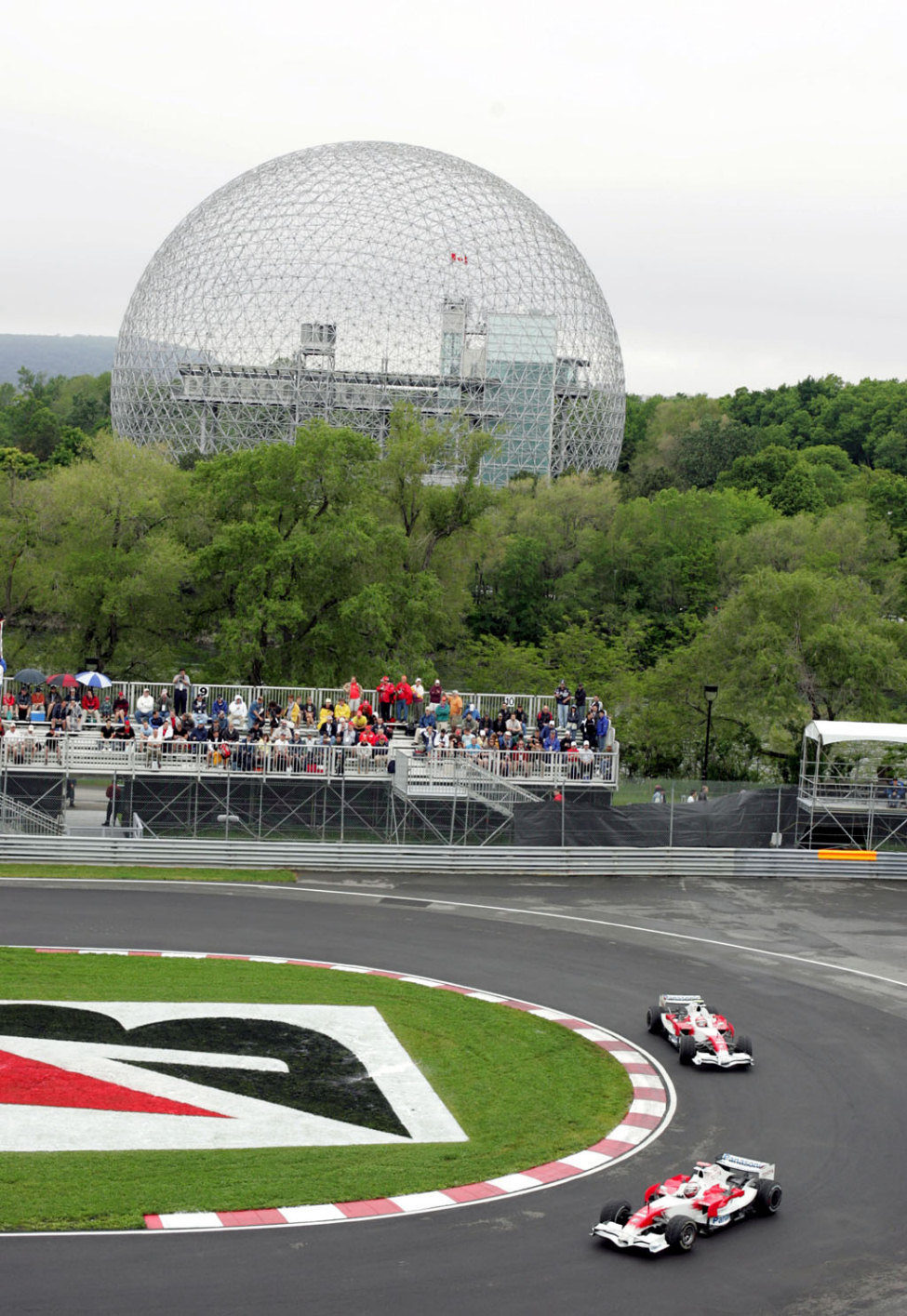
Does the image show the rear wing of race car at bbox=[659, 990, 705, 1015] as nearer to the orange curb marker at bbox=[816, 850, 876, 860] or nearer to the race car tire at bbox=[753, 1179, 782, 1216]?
the race car tire at bbox=[753, 1179, 782, 1216]

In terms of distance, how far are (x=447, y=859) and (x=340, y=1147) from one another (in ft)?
67.9

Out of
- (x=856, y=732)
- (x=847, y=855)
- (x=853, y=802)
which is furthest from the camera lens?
(x=853, y=802)

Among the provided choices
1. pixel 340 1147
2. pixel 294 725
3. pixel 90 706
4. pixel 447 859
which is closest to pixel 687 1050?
pixel 340 1147

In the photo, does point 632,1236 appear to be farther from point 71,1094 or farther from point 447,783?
point 447,783

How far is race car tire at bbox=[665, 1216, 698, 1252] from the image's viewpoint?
15016mm

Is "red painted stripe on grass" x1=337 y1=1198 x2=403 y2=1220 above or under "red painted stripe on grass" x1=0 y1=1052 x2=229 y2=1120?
above

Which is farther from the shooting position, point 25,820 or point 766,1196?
point 25,820

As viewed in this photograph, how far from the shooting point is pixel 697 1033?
22.7 metres

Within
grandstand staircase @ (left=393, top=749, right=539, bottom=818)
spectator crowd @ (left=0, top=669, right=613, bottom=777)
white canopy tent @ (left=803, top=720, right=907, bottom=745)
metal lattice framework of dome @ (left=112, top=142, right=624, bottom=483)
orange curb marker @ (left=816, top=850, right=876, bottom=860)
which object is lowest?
orange curb marker @ (left=816, top=850, right=876, bottom=860)

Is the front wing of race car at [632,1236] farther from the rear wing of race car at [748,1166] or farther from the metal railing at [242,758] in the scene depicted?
the metal railing at [242,758]

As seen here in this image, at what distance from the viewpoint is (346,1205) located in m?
16.1

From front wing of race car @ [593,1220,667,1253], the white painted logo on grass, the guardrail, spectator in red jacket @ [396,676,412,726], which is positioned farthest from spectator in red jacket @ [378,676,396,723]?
front wing of race car @ [593,1220,667,1253]

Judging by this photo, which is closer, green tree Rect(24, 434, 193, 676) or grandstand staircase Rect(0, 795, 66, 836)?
grandstand staircase Rect(0, 795, 66, 836)

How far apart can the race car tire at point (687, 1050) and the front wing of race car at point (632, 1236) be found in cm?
729
